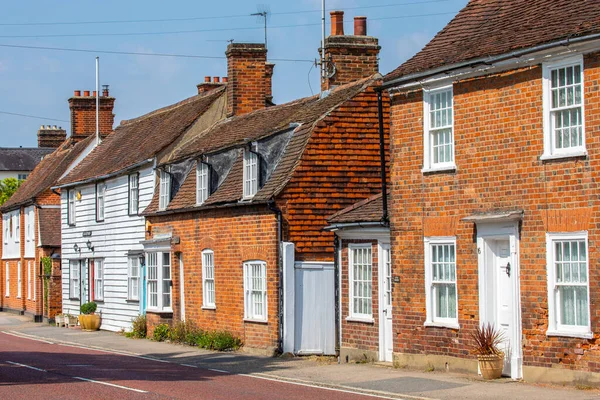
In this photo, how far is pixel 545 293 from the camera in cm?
1827

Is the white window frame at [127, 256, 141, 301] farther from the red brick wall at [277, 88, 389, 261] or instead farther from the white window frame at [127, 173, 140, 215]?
the red brick wall at [277, 88, 389, 261]

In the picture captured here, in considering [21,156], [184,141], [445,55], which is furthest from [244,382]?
[21,156]

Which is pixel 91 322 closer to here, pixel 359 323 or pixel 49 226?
pixel 49 226

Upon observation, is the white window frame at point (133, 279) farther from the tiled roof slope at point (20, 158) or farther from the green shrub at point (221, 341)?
the tiled roof slope at point (20, 158)

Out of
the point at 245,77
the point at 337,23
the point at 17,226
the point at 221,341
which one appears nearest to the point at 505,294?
the point at 221,341

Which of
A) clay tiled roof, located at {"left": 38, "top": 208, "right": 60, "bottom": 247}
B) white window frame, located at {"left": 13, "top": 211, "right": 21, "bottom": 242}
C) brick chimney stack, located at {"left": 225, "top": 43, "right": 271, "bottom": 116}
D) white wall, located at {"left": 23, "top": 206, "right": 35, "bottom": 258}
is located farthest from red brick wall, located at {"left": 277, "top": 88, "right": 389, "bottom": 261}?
white window frame, located at {"left": 13, "top": 211, "right": 21, "bottom": 242}

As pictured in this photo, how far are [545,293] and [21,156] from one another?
9644 cm

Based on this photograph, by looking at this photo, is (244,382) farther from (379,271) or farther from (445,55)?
(445,55)

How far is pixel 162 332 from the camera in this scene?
33.0 m

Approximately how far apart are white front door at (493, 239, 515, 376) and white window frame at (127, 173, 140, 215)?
19.1 m

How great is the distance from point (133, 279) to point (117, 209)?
296cm

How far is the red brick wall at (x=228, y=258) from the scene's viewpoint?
26156mm

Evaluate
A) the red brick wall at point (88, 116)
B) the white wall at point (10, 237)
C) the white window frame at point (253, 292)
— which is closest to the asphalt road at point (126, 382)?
the white window frame at point (253, 292)

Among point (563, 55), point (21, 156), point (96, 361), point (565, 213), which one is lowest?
point (96, 361)
